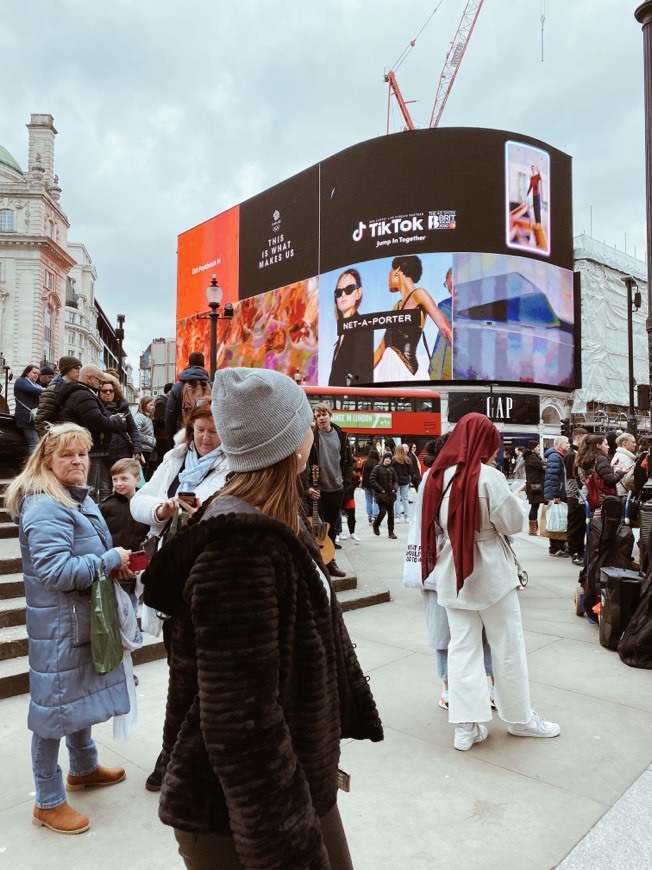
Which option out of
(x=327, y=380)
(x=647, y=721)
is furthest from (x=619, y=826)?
(x=327, y=380)

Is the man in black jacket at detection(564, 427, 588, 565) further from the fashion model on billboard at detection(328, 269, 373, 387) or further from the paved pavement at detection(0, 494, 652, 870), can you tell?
the fashion model on billboard at detection(328, 269, 373, 387)

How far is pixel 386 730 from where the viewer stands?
3764 mm

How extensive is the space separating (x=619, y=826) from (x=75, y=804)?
242 centimetres

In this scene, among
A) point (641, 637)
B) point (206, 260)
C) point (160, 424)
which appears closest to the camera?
point (641, 637)

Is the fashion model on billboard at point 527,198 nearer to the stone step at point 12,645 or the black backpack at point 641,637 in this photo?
the black backpack at point 641,637

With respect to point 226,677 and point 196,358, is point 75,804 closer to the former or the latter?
point 226,677

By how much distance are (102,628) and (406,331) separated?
146 feet

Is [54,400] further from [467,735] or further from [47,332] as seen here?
[47,332]

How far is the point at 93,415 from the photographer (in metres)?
6.00

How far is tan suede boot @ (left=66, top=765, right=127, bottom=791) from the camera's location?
10.0 ft

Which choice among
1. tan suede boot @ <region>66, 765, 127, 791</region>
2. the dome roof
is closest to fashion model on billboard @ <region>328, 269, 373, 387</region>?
the dome roof

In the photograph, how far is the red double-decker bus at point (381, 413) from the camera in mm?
27844

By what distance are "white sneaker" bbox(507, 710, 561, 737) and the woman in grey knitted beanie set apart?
246 cm

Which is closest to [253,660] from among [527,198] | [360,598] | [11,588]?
[11,588]
